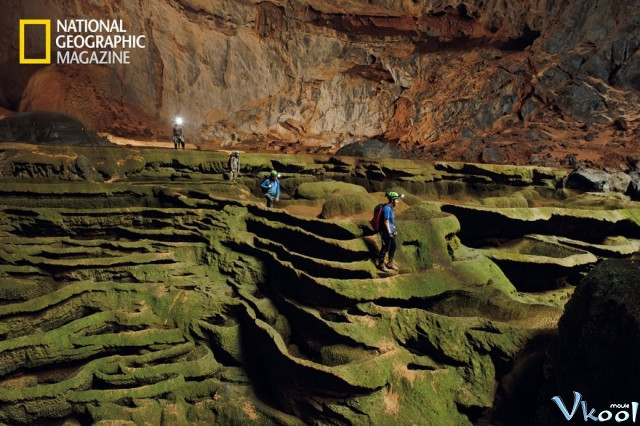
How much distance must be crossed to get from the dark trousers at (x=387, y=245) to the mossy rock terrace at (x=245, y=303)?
16.1 inches

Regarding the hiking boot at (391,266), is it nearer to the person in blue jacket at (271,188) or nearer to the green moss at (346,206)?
the green moss at (346,206)

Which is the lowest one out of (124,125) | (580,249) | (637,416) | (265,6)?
(637,416)

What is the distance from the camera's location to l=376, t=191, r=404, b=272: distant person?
278 inches

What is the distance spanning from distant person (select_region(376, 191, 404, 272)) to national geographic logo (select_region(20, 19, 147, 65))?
18.5 meters

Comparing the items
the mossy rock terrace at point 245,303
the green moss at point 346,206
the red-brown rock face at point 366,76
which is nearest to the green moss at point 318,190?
the mossy rock terrace at point 245,303

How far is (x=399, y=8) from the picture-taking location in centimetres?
2238

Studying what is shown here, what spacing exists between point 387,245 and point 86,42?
20174 millimetres

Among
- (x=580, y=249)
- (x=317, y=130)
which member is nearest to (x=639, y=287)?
(x=580, y=249)

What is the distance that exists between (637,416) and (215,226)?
8287 mm

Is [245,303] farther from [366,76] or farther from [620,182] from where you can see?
[366,76]

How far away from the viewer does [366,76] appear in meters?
24.4

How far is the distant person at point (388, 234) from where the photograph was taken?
7051 mm

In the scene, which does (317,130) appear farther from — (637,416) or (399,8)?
(637,416)

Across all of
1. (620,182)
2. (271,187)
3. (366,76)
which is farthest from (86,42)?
(620,182)
